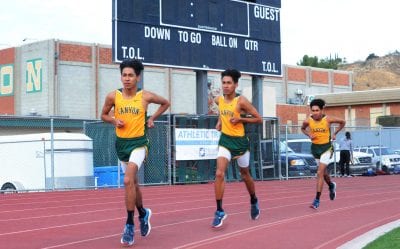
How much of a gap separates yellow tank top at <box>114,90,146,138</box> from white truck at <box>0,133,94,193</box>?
519 inches

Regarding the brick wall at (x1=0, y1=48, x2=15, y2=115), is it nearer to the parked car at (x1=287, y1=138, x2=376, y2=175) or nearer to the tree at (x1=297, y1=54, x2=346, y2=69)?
the parked car at (x1=287, y1=138, x2=376, y2=175)

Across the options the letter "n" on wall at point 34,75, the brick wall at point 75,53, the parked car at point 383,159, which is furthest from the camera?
the letter "n" on wall at point 34,75

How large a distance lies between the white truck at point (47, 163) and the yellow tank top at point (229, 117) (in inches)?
460

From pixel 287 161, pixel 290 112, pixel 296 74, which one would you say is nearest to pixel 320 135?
pixel 287 161

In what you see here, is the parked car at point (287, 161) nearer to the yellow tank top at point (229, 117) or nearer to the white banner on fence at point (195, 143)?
the white banner on fence at point (195, 143)

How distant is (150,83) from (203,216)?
45479mm

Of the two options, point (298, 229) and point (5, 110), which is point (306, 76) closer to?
point (5, 110)

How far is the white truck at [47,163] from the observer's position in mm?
22148

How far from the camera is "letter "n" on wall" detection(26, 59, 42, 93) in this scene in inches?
2100

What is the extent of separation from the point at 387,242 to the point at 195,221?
380cm

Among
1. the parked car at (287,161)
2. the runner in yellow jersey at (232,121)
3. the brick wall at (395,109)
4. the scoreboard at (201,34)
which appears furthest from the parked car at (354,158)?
the brick wall at (395,109)

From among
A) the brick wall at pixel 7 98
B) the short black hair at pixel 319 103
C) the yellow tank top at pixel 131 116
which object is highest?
the brick wall at pixel 7 98

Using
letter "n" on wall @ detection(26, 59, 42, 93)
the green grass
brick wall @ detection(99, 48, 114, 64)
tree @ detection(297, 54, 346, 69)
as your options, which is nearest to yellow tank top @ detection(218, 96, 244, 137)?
the green grass

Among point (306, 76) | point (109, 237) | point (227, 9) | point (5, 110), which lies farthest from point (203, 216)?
point (306, 76)
